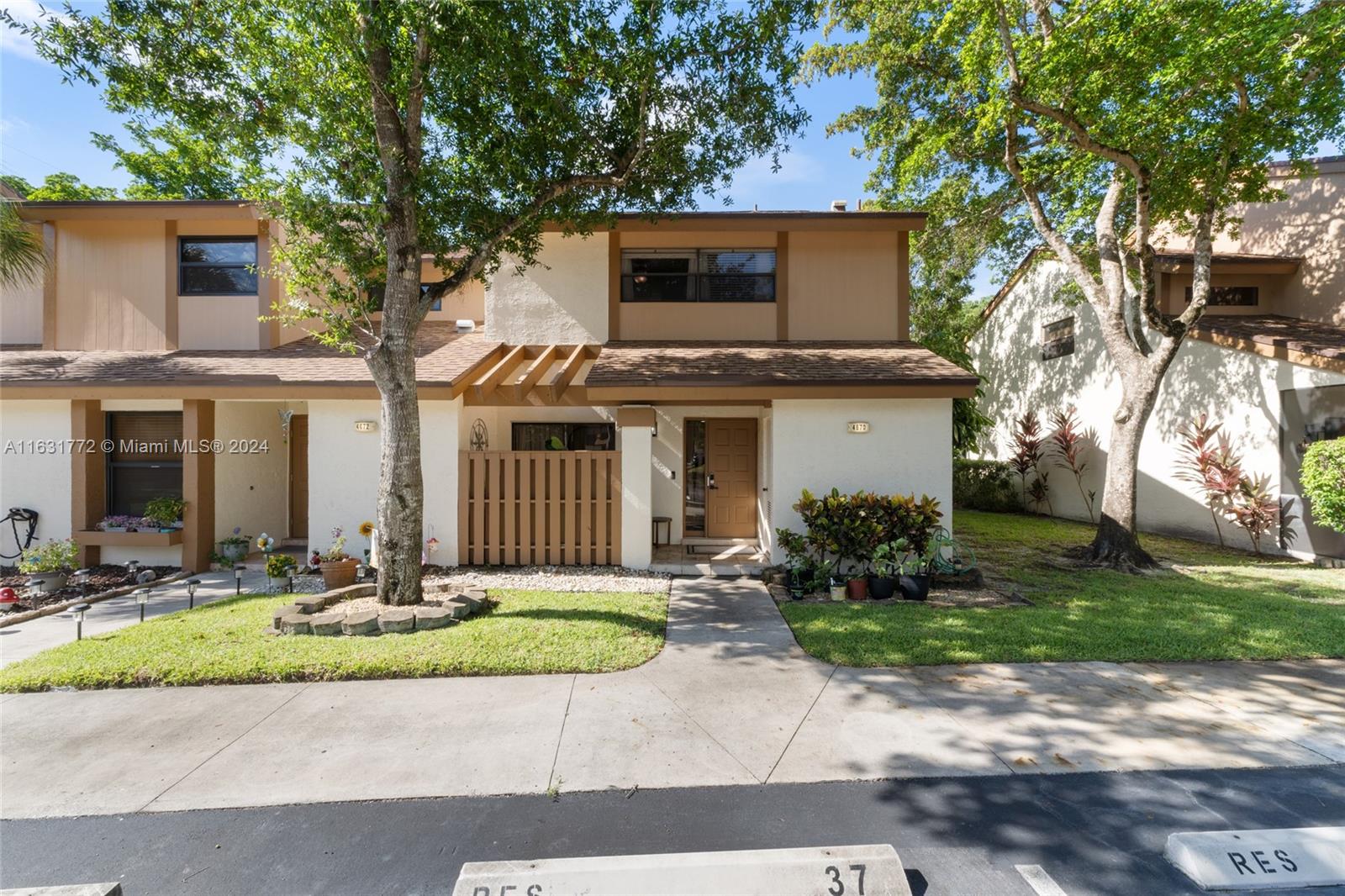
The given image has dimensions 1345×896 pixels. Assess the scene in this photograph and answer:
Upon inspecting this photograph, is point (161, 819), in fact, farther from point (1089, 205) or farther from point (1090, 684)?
point (1089, 205)

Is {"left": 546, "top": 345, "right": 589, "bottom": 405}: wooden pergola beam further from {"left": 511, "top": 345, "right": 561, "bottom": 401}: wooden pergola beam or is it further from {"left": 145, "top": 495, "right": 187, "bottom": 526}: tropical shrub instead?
{"left": 145, "top": 495, "right": 187, "bottom": 526}: tropical shrub

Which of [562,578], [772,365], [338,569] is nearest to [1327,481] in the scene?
[772,365]

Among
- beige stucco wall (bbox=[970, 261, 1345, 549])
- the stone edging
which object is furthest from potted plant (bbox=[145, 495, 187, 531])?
beige stucco wall (bbox=[970, 261, 1345, 549])

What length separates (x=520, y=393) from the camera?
28.5ft

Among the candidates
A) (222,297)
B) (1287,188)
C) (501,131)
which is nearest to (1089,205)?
(1287,188)

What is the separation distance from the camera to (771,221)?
34.9ft

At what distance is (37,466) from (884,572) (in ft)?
42.7

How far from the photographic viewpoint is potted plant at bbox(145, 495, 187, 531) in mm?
9148

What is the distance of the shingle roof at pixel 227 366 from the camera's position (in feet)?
28.9

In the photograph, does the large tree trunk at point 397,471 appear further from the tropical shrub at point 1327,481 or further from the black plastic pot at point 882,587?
the tropical shrub at point 1327,481

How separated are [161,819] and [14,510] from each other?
9408mm

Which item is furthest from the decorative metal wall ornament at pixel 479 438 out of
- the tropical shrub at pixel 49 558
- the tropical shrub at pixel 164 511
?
the tropical shrub at pixel 49 558

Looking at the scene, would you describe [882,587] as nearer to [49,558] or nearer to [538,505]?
[538,505]

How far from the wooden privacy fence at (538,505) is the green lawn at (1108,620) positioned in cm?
351
